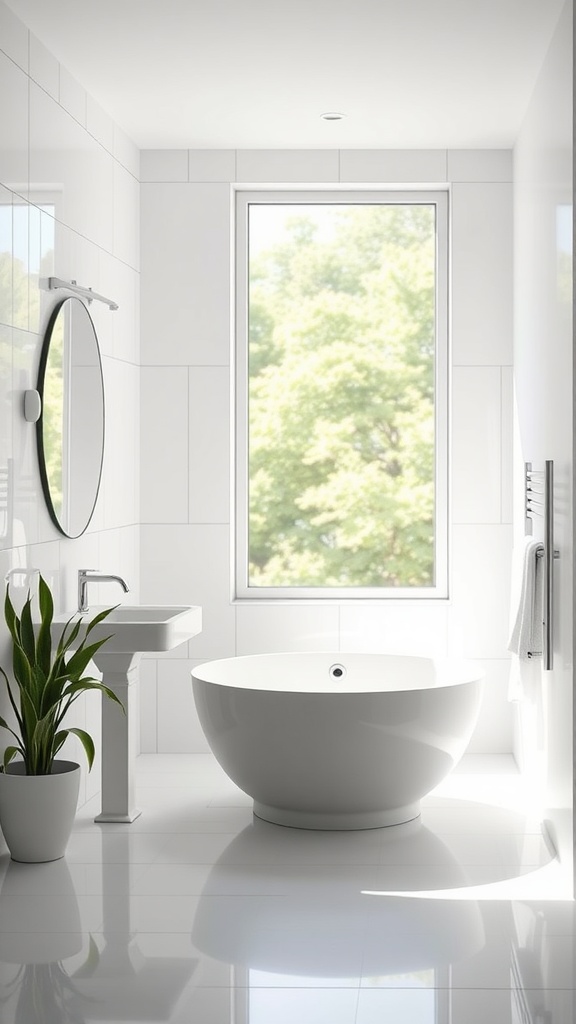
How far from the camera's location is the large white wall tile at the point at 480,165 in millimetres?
5602

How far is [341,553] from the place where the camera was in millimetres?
6172

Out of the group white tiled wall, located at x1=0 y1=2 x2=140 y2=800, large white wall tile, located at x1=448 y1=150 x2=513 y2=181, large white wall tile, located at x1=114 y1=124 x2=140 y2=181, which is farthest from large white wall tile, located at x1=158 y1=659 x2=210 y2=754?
large white wall tile, located at x1=448 y1=150 x2=513 y2=181

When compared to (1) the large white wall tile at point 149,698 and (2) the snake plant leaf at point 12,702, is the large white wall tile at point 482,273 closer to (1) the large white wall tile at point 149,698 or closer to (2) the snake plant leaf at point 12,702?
(1) the large white wall tile at point 149,698

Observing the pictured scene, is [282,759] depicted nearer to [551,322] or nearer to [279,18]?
[551,322]

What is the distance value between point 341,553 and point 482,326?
54.4 inches

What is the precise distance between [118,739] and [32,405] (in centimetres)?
128

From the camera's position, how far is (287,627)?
568 centimetres

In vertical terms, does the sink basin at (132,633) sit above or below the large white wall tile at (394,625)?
above

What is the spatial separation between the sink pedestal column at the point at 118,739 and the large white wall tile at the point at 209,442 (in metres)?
1.34

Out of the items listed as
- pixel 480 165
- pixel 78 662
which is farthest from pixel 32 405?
pixel 480 165

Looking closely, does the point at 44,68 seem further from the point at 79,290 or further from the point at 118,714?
the point at 118,714

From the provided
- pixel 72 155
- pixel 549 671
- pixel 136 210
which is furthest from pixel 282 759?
pixel 136 210

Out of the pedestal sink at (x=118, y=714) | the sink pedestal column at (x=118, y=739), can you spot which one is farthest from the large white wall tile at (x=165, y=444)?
the sink pedestal column at (x=118, y=739)

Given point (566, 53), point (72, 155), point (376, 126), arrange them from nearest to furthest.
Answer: point (566, 53)
point (72, 155)
point (376, 126)
